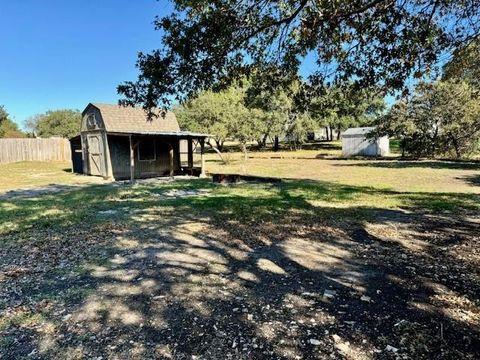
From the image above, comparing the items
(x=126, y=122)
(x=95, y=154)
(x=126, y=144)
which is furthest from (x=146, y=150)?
(x=95, y=154)

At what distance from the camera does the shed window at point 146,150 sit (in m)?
20.2

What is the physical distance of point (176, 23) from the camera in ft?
17.4

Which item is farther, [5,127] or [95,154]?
[5,127]

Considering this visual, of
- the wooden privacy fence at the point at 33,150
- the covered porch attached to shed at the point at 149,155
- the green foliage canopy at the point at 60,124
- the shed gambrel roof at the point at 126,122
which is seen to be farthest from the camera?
the green foliage canopy at the point at 60,124

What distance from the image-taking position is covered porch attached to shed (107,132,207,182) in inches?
762

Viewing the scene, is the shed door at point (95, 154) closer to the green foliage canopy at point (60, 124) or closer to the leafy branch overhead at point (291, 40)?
the leafy branch overhead at point (291, 40)

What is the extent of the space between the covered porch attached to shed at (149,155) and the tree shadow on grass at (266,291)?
40.6 feet

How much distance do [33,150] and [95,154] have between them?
1328cm

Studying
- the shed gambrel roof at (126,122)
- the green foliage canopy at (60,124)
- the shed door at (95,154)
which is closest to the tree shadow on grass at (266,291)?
the shed gambrel roof at (126,122)

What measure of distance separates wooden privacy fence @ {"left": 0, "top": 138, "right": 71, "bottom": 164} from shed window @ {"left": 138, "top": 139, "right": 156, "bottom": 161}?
14.8 meters

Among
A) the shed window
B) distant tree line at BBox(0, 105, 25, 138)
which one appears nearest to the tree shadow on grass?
the shed window

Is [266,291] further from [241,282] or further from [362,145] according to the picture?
[362,145]

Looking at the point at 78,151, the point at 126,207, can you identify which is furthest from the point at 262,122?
the point at 126,207

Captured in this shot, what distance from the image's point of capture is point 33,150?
98.4 ft
